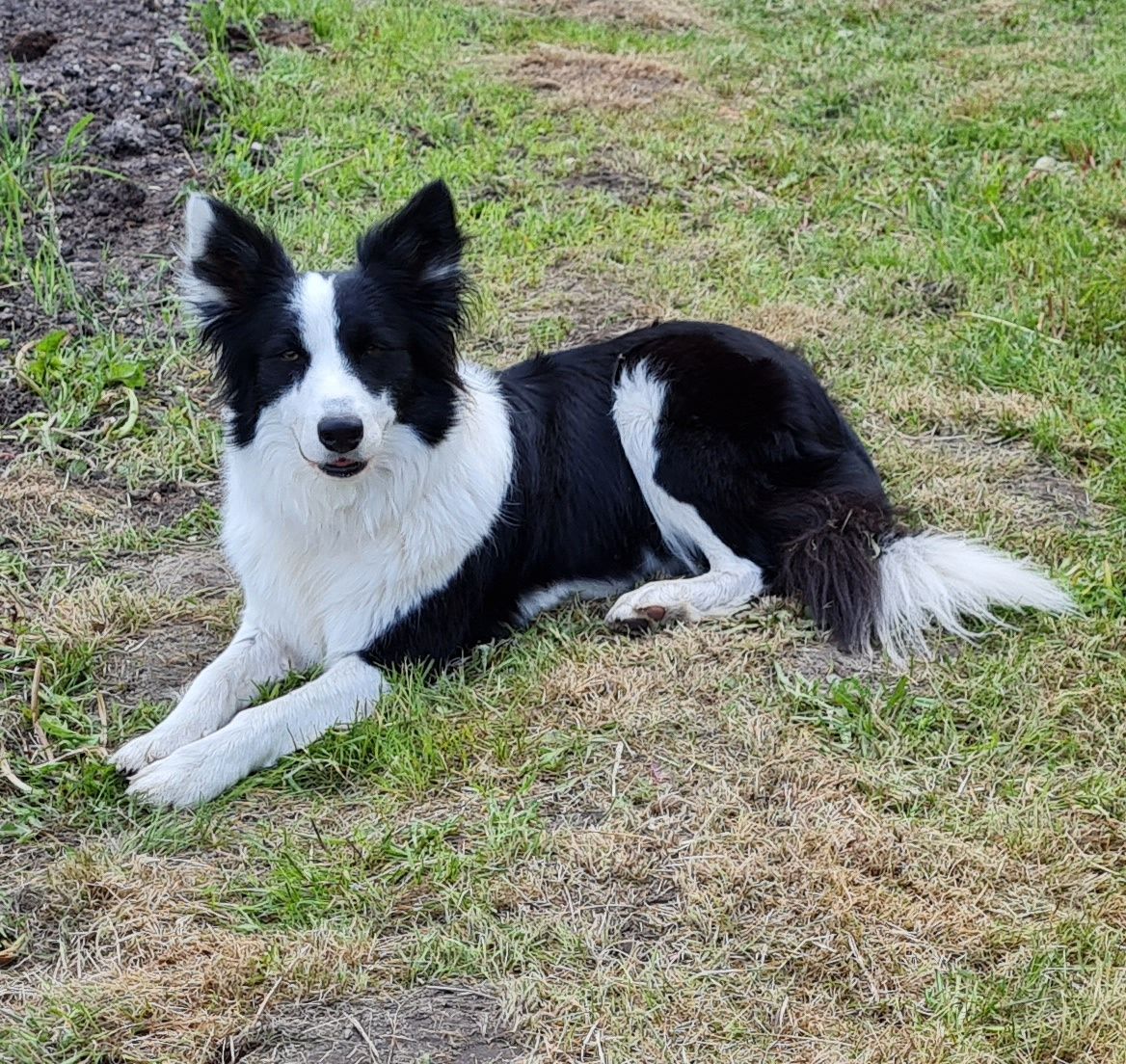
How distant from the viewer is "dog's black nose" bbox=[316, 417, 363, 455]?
3.08 meters

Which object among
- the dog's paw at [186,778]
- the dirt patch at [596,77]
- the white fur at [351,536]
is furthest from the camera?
the dirt patch at [596,77]

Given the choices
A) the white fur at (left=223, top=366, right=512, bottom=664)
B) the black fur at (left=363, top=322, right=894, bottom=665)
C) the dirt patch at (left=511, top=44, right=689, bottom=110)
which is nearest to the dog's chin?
the white fur at (left=223, top=366, right=512, bottom=664)

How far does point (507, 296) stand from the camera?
17.7 ft

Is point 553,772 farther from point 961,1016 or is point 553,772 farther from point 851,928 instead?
point 961,1016

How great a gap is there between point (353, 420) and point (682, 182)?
154 inches

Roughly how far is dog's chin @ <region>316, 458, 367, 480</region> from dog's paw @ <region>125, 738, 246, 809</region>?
725 mm

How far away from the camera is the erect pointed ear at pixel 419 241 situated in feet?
10.8

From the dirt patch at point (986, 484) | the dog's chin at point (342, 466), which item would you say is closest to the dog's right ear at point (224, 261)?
the dog's chin at point (342, 466)

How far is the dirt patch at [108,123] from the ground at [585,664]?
0.03 meters

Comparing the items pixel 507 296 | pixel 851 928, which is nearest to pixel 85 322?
pixel 507 296

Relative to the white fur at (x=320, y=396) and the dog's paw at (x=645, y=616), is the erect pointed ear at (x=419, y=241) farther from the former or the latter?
the dog's paw at (x=645, y=616)

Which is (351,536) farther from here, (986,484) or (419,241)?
(986,484)

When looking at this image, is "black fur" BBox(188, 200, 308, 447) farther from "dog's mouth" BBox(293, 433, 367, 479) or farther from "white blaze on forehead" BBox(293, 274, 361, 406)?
"dog's mouth" BBox(293, 433, 367, 479)

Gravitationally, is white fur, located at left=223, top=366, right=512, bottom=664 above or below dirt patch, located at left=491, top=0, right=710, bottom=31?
below
